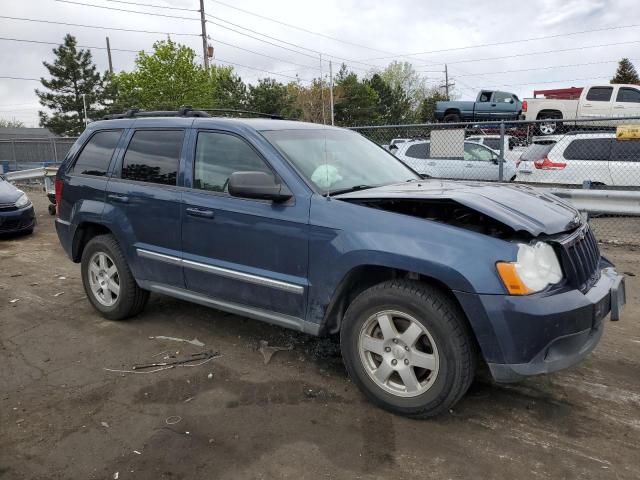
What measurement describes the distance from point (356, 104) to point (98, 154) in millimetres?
46955

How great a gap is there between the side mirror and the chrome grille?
1.75 metres

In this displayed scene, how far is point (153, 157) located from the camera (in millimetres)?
4250

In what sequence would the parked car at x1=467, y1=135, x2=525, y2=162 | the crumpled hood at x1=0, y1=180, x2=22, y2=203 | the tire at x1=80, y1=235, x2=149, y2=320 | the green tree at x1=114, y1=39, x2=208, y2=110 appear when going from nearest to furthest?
the tire at x1=80, y1=235, x2=149, y2=320, the crumpled hood at x1=0, y1=180, x2=22, y2=203, the parked car at x1=467, y1=135, x2=525, y2=162, the green tree at x1=114, y1=39, x2=208, y2=110

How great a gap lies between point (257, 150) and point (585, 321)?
7.69ft

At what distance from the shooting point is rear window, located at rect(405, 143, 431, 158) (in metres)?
12.0

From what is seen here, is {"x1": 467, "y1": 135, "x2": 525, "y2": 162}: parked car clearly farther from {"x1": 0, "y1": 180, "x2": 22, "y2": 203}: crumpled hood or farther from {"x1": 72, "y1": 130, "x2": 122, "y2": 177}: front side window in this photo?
{"x1": 72, "y1": 130, "x2": 122, "y2": 177}: front side window

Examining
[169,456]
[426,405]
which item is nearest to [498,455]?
[426,405]

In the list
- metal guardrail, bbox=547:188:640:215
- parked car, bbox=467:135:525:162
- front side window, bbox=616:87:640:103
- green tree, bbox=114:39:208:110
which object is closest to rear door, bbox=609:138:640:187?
metal guardrail, bbox=547:188:640:215

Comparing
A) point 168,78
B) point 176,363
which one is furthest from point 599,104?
point 168,78

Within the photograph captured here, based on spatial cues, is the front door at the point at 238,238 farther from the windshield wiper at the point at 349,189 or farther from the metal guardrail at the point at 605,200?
the metal guardrail at the point at 605,200

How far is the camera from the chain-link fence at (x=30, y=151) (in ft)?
64.0

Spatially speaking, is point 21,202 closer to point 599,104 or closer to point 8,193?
point 8,193

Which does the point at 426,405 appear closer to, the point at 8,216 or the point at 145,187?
the point at 145,187

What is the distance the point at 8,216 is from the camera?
28.6ft
